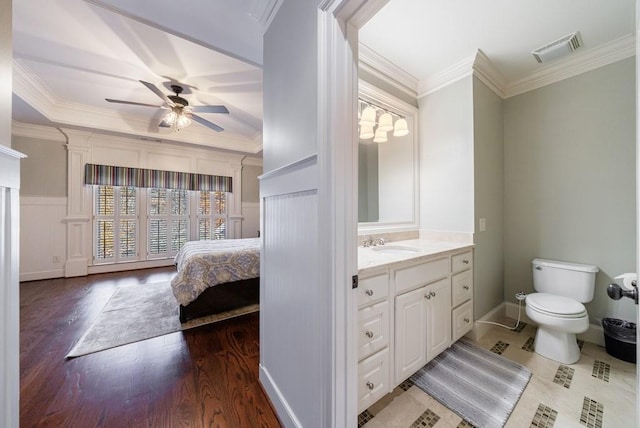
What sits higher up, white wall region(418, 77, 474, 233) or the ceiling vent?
the ceiling vent

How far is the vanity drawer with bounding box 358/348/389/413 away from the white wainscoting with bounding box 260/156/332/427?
1.01 ft

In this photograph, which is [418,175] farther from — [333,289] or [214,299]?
[214,299]

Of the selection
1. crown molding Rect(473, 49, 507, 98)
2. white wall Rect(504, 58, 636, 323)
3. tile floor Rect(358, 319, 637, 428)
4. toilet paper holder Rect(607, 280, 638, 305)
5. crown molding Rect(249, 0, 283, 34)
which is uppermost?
crown molding Rect(473, 49, 507, 98)

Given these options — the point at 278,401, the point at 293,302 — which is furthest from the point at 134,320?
the point at 293,302

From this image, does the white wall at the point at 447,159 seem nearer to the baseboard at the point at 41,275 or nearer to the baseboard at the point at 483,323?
the baseboard at the point at 483,323

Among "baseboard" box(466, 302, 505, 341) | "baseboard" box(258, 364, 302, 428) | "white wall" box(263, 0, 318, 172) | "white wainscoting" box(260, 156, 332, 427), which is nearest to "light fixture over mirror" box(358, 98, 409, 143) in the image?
"white wall" box(263, 0, 318, 172)

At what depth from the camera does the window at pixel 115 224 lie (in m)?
4.03

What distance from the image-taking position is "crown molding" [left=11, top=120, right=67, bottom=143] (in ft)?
11.3

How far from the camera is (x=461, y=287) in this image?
6.17 feet

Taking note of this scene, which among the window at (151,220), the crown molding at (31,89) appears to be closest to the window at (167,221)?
the window at (151,220)

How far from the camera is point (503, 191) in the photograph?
2.47m

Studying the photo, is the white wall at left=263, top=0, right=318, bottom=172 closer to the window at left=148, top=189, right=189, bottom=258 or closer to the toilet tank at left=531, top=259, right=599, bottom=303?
the toilet tank at left=531, top=259, right=599, bottom=303

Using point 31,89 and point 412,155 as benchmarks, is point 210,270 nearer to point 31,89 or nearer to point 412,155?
point 412,155

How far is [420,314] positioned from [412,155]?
5.18ft
